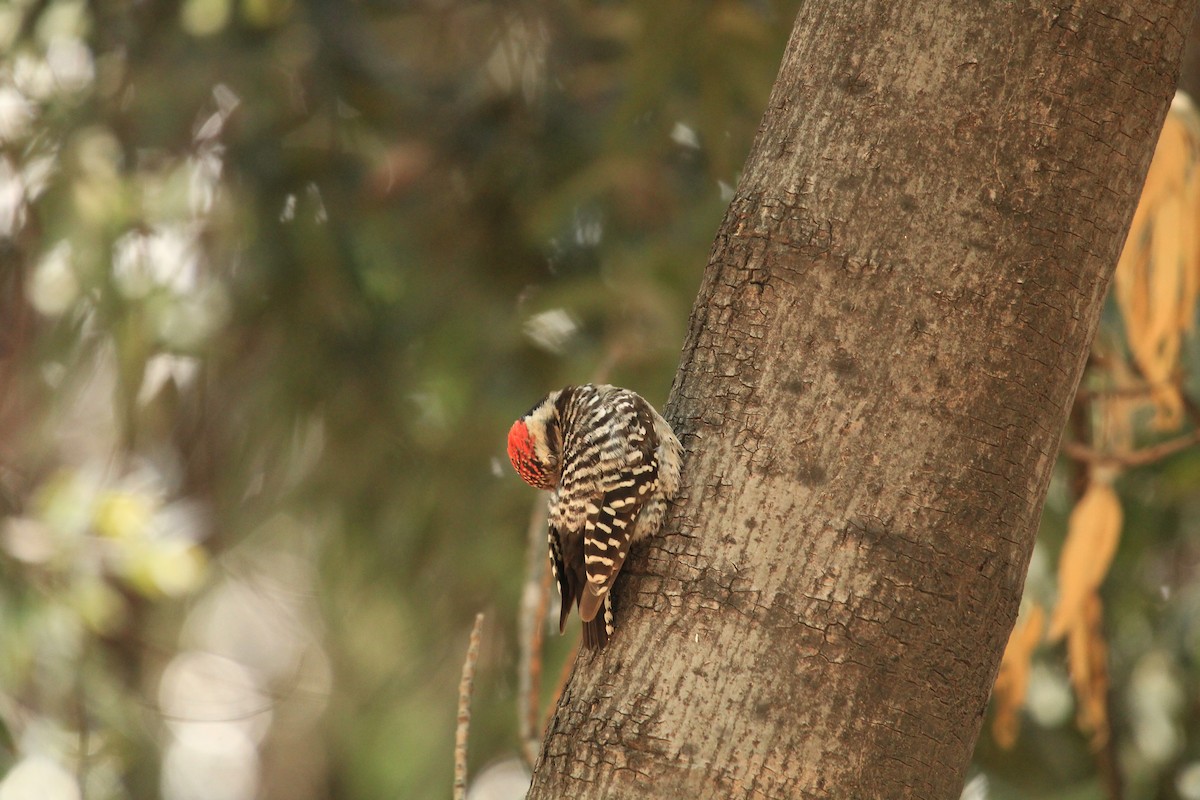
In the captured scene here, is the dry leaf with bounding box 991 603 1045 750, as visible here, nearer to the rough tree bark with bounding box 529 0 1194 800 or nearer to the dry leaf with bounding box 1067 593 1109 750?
the dry leaf with bounding box 1067 593 1109 750

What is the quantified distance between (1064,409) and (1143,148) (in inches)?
10.9

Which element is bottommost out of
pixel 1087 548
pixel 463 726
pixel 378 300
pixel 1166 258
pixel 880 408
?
pixel 463 726

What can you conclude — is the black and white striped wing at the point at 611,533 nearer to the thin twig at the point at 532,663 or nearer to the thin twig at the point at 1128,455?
the thin twig at the point at 532,663

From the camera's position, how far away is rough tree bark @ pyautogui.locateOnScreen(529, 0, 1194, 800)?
1.08m

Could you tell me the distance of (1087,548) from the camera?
2480mm

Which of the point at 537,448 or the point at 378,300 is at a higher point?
the point at 378,300

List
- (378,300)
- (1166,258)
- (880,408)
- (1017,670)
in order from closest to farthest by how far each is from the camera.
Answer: (880,408), (1166,258), (1017,670), (378,300)

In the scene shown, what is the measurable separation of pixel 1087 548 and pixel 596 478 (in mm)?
1374

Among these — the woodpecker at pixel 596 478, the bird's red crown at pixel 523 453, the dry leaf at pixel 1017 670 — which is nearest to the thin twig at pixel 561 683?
the woodpecker at pixel 596 478

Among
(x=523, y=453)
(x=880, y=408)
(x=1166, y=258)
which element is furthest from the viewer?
(x=1166, y=258)

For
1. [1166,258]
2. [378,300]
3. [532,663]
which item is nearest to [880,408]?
[532,663]

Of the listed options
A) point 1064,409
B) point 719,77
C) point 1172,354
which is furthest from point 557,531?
point 719,77

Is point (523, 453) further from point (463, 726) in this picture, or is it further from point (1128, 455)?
point (1128, 455)

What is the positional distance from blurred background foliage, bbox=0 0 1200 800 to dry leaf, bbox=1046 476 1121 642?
0.71 meters
